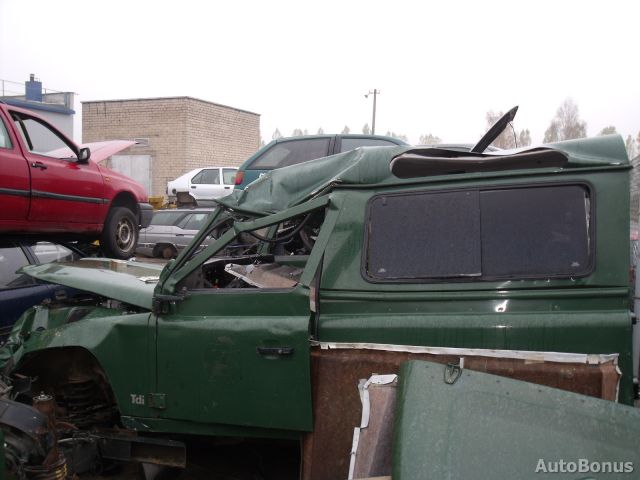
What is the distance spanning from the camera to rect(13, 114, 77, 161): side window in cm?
580

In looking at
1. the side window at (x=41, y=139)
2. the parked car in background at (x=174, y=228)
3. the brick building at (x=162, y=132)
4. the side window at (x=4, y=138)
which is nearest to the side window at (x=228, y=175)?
the parked car in background at (x=174, y=228)

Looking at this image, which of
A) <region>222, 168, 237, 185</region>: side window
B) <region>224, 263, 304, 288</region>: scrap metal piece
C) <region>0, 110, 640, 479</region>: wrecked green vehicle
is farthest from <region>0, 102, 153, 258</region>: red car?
<region>222, 168, 237, 185</region>: side window

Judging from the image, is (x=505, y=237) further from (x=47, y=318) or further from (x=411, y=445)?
(x=47, y=318)

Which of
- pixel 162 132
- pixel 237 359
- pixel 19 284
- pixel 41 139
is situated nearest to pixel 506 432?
pixel 237 359

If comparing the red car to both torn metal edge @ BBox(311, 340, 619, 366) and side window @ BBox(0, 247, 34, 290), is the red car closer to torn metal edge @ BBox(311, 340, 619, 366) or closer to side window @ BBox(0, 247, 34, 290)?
side window @ BBox(0, 247, 34, 290)

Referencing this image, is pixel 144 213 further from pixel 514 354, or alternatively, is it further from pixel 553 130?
pixel 553 130

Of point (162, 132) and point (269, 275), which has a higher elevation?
point (162, 132)

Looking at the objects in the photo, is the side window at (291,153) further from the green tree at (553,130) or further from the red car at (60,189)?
the green tree at (553,130)

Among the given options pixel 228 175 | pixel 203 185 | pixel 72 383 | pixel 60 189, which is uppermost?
pixel 228 175

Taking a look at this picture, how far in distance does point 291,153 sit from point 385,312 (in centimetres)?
590

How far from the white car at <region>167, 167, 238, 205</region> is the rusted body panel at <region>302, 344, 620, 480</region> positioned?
14536 millimetres

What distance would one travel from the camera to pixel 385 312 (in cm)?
292

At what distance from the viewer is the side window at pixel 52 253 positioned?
588 centimetres

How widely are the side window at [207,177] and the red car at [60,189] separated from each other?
1050cm
